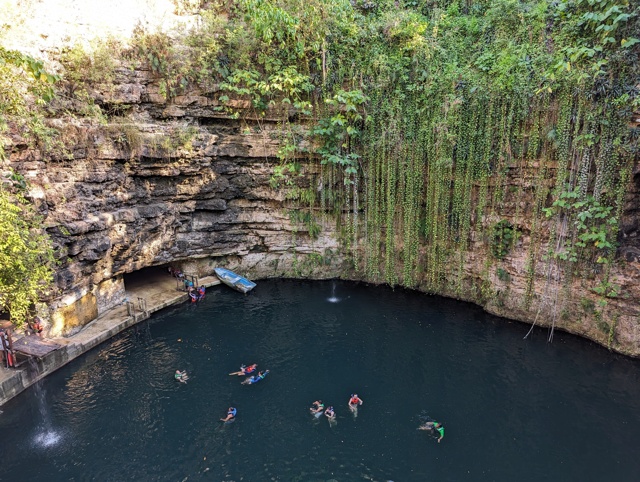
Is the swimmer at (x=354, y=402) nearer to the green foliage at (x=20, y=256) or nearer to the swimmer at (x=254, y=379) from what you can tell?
the swimmer at (x=254, y=379)

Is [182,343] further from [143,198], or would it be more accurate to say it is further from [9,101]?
[9,101]

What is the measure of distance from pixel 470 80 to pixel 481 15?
578 cm

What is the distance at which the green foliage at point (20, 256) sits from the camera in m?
10.9

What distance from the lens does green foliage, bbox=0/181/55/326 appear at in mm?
10938

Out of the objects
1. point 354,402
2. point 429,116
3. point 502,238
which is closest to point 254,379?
point 354,402

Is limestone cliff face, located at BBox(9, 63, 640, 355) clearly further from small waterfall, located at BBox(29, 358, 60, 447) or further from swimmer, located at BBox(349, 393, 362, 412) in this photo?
swimmer, located at BBox(349, 393, 362, 412)

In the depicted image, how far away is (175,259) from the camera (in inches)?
717

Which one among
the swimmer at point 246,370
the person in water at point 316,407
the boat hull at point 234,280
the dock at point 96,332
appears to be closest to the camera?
the person in water at point 316,407

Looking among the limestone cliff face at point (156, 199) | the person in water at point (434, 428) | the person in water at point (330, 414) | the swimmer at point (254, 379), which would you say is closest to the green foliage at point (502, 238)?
the limestone cliff face at point (156, 199)

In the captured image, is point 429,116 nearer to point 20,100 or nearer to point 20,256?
point 20,100

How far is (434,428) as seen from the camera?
34.3ft

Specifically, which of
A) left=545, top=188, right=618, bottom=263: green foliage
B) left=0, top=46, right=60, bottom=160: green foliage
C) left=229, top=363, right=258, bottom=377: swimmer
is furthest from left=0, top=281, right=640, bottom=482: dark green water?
left=0, top=46, right=60, bottom=160: green foliage

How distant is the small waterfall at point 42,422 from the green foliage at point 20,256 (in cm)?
187

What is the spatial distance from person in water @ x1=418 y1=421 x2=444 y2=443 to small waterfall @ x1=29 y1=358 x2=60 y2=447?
950cm
